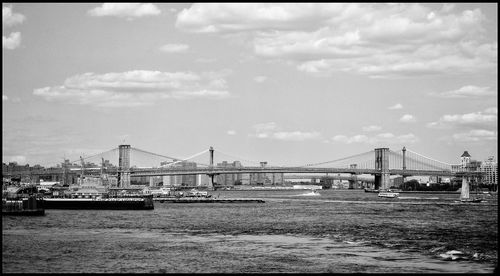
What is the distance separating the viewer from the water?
33.1m

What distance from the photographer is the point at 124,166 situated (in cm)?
17062

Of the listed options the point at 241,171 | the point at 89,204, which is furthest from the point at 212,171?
the point at 89,204

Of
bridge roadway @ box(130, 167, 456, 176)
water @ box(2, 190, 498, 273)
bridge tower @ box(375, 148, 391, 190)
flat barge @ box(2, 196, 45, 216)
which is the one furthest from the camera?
bridge tower @ box(375, 148, 391, 190)

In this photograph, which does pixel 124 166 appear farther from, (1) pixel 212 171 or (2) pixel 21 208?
(2) pixel 21 208

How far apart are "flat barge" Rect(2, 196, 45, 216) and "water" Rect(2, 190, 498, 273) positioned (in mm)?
5963

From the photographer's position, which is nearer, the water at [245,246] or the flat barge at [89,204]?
the water at [245,246]

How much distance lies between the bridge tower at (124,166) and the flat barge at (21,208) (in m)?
85.8

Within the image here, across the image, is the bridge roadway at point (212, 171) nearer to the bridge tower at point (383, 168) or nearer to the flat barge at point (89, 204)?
the bridge tower at point (383, 168)

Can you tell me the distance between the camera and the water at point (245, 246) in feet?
109

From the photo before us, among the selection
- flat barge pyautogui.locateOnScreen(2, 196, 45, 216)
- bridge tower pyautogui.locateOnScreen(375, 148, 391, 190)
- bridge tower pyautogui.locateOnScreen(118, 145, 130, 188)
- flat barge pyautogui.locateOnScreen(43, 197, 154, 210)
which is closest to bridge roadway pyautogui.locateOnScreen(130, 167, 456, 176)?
bridge tower pyautogui.locateOnScreen(118, 145, 130, 188)

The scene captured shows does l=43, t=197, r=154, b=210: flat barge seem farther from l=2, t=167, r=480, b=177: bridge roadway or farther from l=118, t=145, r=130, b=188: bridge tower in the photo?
l=118, t=145, r=130, b=188: bridge tower


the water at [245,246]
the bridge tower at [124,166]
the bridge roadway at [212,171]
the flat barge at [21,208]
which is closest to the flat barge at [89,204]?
the flat barge at [21,208]

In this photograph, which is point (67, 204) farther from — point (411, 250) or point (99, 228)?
point (411, 250)

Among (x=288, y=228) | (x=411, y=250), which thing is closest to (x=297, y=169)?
(x=288, y=228)
